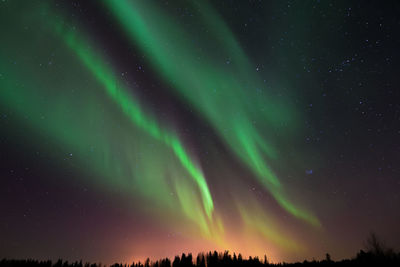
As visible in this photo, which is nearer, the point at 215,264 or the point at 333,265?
the point at 333,265

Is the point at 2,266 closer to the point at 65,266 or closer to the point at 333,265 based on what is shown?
the point at 65,266

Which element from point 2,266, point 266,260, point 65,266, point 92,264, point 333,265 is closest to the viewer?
point 333,265

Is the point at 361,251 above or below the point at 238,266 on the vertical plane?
above

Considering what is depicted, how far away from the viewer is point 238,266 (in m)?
101

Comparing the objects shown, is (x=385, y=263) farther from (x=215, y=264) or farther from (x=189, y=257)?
(x=189, y=257)

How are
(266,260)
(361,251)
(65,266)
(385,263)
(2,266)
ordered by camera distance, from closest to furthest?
(385,263) → (361,251) → (2,266) → (266,260) → (65,266)

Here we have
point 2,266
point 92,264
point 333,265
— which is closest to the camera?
point 333,265

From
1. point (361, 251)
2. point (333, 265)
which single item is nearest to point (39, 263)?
point (333, 265)

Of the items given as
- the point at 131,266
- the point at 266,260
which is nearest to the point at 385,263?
the point at 266,260

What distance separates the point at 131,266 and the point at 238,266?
70.6 meters

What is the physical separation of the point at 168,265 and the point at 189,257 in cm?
1951

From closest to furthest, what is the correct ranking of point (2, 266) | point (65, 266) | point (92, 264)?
point (2, 266) → point (65, 266) → point (92, 264)

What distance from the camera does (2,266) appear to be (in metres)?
95.8

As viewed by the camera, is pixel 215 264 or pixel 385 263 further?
pixel 215 264
